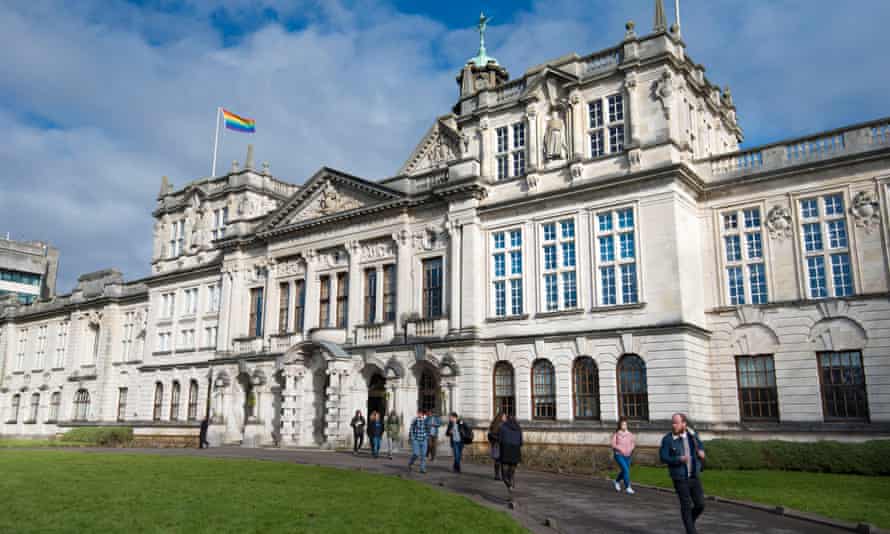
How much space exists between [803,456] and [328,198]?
29112 mm

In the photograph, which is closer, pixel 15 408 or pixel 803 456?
pixel 803 456

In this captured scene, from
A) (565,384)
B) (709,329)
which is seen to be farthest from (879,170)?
(565,384)

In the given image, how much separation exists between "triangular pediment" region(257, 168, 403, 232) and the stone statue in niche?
28.5 ft

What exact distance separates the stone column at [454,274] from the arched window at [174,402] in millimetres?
25465

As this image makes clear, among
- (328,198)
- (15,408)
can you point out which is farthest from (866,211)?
(15,408)

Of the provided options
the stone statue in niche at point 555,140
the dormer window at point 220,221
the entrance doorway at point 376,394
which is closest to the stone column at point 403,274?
the entrance doorway at point 376,394

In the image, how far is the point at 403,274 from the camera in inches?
1563

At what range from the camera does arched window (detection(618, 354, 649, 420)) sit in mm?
31109

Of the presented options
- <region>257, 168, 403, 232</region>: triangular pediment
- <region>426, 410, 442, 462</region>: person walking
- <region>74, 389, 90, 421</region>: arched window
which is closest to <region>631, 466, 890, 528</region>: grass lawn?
<region>426, 410, 442, 462</region>: person walking

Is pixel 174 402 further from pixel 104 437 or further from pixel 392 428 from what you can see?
pixel 392 428

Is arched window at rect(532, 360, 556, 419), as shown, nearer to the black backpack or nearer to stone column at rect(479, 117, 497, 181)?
the black backpack

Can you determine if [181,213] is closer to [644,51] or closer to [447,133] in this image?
[447,133]

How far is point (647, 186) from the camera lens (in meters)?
32.6

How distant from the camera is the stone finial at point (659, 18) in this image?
34050 mm
